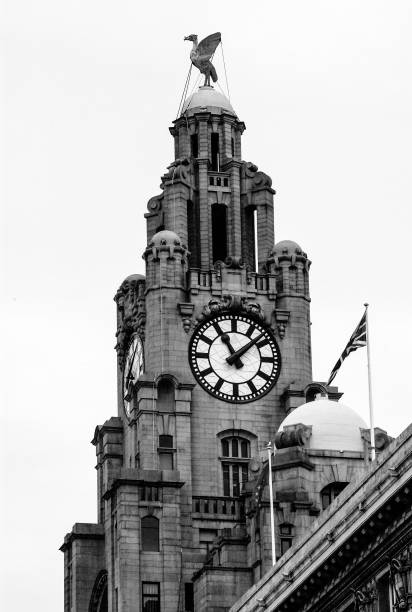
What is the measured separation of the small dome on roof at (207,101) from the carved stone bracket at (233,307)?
53.0ft

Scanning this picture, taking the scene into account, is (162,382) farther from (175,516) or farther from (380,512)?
(380,512)

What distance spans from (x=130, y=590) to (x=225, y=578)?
7.13m

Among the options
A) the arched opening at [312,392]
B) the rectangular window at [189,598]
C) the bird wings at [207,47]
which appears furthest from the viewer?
the bird wings at [207,47]

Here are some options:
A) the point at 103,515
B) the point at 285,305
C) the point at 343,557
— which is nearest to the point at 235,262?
the point at 285,305

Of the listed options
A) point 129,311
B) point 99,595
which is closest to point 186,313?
point 129,311

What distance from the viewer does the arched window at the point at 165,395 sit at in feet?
458

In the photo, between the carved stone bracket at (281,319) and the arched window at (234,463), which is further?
the carved stone bracket at (281,319)

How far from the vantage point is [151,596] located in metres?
133

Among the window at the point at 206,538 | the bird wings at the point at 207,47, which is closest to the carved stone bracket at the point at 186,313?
the window at the point at 206,538

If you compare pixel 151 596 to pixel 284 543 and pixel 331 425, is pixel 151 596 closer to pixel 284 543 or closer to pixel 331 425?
pixel 284 543

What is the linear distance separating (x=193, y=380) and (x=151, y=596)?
15.1 meters

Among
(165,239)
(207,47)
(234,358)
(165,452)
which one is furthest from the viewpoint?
(207,47)

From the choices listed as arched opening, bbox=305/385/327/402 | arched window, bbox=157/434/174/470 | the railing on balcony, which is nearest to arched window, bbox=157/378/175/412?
arched window, bbox=157/434/174/470

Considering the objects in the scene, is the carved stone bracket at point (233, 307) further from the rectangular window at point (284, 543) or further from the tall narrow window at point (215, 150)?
the rectangular window at point (284, 543)
